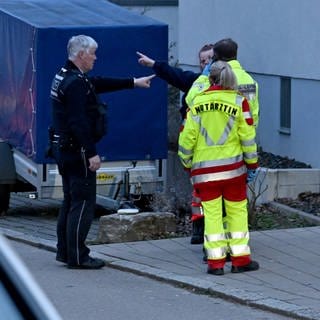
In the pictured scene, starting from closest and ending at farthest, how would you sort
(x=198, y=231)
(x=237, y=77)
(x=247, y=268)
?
1. (x=247, y=268)
2. (x=237, y=77)
3. (x=198, y=231)

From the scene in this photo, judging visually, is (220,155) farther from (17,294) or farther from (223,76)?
(17,294)

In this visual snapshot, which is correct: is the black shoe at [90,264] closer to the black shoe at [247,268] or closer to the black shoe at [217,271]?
the black shoe at [217,271]

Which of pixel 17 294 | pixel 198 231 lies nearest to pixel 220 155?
pixel 198 231

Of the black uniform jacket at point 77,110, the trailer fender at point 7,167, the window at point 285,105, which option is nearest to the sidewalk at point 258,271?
the black uniform jacket at point 77,110

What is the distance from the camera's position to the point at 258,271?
8250 mm

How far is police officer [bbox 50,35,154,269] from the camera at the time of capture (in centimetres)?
830

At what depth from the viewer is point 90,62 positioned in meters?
8.45

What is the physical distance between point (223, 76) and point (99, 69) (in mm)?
3933

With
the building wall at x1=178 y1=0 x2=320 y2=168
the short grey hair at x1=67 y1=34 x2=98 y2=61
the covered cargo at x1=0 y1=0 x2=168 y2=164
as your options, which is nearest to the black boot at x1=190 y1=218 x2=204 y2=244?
the short grey hair at x1=67 y1=34 x2=98 y2=61

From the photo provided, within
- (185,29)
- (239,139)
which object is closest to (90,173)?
(239,139)

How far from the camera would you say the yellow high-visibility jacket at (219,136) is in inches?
310

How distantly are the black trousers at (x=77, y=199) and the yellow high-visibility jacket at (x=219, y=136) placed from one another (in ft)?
2.92

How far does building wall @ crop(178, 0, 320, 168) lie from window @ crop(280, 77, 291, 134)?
6cm

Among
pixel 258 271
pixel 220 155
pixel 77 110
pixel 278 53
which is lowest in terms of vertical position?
pixel 258 271
